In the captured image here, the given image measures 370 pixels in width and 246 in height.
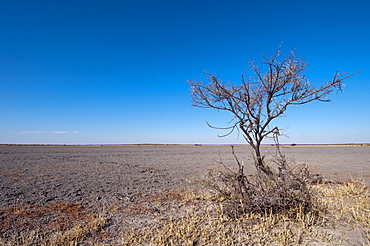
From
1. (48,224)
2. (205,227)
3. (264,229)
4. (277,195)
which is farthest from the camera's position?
(48,224)

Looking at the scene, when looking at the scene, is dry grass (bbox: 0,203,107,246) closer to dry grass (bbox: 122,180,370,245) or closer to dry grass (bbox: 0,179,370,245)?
dry grass (bbox: 0,179,370,245)

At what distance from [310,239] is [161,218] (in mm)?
3003

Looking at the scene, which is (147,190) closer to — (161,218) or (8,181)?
(161,218)

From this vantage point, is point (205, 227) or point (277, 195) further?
point (277, 195)

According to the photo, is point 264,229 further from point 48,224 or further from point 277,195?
point 48,224

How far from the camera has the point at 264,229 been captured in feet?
13.2

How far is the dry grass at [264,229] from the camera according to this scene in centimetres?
373

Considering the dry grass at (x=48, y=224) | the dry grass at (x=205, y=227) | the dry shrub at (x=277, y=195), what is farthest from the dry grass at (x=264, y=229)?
the dry grass at (x=48, y=224)

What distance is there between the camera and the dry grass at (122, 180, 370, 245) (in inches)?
147

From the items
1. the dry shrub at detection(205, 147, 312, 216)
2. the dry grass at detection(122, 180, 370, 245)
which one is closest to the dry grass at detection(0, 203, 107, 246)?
the dry grass at detection(122, 180, 370, 245)

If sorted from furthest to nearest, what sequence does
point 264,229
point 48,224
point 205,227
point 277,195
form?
1. point 48,224
2. point 277,195
3. point 205,227
4. point 264,229

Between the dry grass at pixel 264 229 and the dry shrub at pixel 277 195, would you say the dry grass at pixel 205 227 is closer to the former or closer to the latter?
→ the dry grass at pixel 264 229

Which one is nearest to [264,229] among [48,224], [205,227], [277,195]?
[277,195]

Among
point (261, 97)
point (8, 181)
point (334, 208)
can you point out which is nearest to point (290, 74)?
point (261, 97)
